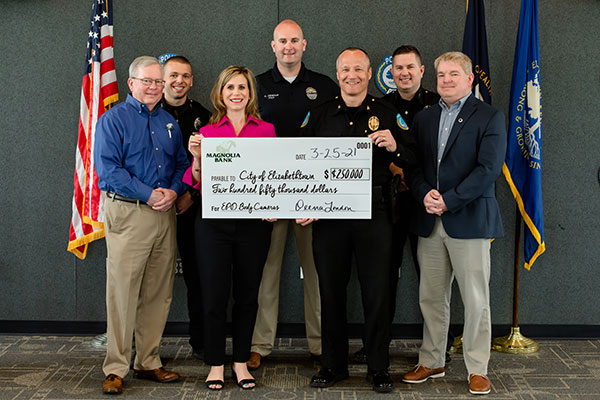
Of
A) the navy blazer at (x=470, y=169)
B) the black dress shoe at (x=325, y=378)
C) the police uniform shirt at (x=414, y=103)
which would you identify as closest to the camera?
the navy blazer at (x=470, y=169)

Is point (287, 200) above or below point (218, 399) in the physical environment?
above

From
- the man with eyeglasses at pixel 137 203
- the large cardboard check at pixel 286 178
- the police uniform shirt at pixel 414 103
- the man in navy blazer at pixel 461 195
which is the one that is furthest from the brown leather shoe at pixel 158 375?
the police uniform shirt at pixel 414 103

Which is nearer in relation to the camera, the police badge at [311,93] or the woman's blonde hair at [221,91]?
the woman's blonde hair at [221,91]

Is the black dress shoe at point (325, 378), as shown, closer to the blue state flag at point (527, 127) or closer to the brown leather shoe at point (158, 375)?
the brown leather shoe at point (158, 375)

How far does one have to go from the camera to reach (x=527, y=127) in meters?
3.54

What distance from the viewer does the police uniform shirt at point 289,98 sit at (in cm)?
331

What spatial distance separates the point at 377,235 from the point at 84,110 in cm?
197

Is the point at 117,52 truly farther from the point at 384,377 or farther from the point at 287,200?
the point at 384,377

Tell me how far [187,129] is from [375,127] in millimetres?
1141

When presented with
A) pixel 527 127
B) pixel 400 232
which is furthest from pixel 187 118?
pixel 527 127

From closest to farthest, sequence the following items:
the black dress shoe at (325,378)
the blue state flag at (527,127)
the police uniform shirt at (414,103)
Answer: the black dress shoe at (325,378) → the police uniform shirt at (414,103) → the blue state flag at (527,127)

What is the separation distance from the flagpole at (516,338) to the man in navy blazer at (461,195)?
76 centimetres

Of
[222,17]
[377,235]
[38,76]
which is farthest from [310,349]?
[38,76]

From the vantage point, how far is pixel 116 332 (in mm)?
2975
